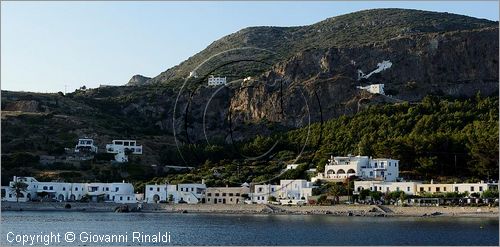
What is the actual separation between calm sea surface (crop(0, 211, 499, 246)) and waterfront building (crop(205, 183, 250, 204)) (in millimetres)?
15436

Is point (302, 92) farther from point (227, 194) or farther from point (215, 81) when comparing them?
point (227, 194)

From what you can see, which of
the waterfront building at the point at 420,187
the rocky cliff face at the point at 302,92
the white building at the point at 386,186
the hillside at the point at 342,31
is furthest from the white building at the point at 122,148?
the hillside at the point at 342,31

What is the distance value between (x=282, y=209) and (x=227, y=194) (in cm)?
830

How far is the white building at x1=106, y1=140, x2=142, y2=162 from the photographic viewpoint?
280 feet

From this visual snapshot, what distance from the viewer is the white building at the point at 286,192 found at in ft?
222

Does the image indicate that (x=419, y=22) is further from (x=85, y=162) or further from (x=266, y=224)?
(x=266, y=224)

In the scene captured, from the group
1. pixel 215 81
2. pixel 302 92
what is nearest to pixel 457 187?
pixel 302 92

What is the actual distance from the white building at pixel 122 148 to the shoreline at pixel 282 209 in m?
14.1

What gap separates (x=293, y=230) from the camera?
144 ft

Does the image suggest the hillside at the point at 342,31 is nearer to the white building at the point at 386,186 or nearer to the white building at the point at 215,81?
the white building at the point at 215,81

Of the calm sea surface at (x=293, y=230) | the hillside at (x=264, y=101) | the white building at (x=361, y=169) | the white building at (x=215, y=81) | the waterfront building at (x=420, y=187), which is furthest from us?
the white building at (x=215, y=81)

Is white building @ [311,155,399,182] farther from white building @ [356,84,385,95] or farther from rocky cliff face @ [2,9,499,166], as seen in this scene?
white building @ [356,84,385,95]

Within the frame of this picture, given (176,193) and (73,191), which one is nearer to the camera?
(176,193)

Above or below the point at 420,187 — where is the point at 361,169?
above
